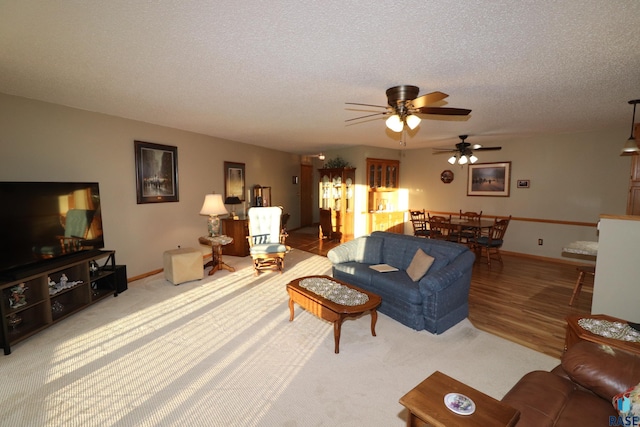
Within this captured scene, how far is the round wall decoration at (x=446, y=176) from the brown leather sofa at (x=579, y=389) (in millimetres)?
6203

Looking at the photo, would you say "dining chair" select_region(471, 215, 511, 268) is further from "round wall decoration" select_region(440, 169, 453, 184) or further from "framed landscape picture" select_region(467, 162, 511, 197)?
"round wall decoration" select_region(440, 169, 453, 184)

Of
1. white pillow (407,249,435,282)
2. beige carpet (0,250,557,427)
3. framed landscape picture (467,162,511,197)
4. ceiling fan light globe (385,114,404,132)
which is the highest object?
ceiling fan light globe (385,114,404,132)

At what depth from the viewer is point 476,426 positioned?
4.45ft

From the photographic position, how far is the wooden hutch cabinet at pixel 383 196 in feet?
25.0

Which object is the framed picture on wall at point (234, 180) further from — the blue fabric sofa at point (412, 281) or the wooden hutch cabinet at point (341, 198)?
the blue fabric sofa at point (412, 281)

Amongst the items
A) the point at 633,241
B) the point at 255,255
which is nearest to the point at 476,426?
the point at 633,241

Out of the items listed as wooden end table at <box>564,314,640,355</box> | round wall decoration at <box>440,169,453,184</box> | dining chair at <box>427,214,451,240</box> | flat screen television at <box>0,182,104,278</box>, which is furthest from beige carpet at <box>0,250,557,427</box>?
round wall decoration at <box>440,169,453,184</box>

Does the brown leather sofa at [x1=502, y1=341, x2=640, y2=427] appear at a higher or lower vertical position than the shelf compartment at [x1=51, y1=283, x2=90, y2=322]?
higher

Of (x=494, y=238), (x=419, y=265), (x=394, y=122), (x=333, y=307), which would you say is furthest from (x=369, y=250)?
(x=494, y=238)

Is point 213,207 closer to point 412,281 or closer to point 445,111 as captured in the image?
point 412,281

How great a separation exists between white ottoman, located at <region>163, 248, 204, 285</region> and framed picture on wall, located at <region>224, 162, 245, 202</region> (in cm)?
216

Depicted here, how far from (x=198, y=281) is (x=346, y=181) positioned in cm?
438

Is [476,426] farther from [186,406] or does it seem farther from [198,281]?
[198,281]

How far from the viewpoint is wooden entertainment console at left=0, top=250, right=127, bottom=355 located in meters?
2.83
